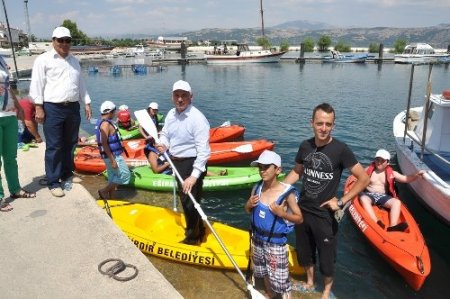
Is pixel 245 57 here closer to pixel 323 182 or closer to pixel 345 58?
pixel 345 58

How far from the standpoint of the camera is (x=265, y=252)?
403 cm

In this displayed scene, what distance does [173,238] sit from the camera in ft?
19.2

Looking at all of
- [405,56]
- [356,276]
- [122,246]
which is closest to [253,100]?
[356,276]

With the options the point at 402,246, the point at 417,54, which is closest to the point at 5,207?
the point at 402,246

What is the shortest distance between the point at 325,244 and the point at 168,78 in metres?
39.6

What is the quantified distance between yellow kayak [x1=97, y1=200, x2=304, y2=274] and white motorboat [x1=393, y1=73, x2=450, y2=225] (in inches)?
158

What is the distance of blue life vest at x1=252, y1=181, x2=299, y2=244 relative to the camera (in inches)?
150

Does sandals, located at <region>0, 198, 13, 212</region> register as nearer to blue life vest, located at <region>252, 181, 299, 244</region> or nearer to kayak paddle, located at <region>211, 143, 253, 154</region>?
blue life vest, located at <region>252, 181, 299, 244</region>

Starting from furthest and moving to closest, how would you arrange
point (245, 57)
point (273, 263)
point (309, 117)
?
point (245, 57), point (309, 117), point (273, 263)

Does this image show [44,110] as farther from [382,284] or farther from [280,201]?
[382,284]

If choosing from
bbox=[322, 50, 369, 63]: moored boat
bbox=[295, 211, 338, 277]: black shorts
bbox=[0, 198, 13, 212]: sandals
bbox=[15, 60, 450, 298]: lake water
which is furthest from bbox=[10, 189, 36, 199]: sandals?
bbox=[322, 50, 369, 63]: moored boat

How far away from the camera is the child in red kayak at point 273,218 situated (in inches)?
147

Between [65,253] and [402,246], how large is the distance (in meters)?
5.28

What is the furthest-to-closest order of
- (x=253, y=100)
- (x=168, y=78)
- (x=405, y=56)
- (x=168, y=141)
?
(x=405, y=56), (x=168, y=78), (x=253, y=100), (x=168, y=141)
